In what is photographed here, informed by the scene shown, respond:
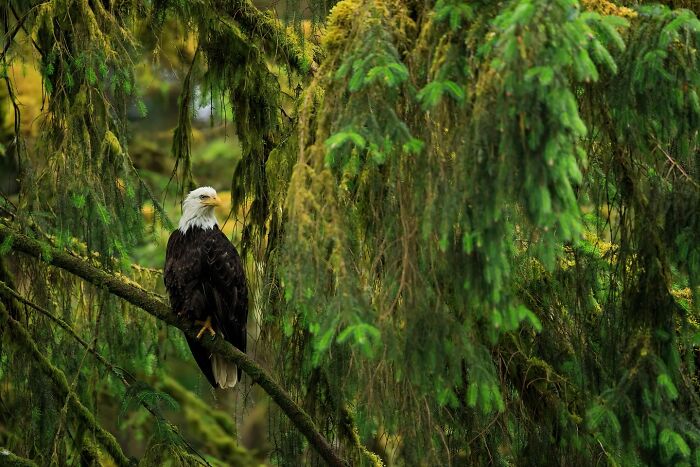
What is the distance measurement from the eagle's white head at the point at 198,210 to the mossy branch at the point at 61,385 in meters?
1.52

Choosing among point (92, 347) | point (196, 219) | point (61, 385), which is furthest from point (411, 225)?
point (196, 219)

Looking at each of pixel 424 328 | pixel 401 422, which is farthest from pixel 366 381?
pixel 424 328

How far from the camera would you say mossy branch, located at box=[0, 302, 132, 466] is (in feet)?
17.0

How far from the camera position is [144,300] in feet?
16.8

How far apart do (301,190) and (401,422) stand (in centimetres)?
106

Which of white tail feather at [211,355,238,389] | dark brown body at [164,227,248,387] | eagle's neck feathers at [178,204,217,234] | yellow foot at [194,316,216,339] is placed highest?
eagle's neck feathers at [178,204,217,234]

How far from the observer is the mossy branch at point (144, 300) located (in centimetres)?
482

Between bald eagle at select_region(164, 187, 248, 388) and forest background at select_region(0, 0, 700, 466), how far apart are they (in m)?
0.33

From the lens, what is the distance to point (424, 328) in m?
3.47

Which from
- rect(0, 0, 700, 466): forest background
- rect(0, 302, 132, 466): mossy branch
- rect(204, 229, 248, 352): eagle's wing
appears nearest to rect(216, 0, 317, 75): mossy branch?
rect(0, 0, 700, 466): forest background

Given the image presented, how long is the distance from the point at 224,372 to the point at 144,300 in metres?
1.75

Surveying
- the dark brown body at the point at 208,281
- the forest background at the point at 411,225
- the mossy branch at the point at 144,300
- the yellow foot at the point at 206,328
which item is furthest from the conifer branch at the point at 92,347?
the dark brown body at the point at 208,281

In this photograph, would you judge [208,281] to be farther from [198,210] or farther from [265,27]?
[265,27]

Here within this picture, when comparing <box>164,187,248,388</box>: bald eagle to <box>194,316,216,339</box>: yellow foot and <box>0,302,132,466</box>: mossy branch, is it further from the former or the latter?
<box>0,302,132,466</box>: mossy branch
